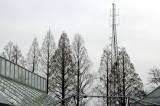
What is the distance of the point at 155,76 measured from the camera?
2131 inches

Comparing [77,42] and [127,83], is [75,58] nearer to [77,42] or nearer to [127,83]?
[77,42]

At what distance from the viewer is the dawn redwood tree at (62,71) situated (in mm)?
44875

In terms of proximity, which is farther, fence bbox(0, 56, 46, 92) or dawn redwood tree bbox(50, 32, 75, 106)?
dawn redwood tree bbox(50, 32, 75, 106)

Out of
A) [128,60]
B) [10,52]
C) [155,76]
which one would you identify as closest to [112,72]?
[128,60]

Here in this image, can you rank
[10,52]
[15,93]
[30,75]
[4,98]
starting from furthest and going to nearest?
[10,52]
[30,75]
[15,93]
[4,98]

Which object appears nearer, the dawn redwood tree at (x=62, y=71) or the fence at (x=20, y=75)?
the fence at (x=20, y=75)

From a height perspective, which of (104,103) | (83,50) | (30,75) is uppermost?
(83,50)

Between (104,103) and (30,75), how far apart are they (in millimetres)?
10974

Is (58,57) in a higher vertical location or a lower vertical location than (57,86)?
higher

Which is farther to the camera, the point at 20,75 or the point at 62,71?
the point at 62,71

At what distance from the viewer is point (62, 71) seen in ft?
150

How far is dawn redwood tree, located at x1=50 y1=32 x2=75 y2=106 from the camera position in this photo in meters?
44.9

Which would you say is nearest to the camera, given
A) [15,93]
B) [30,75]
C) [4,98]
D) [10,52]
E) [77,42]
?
[4,98]

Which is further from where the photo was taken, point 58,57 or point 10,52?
point 10,52
